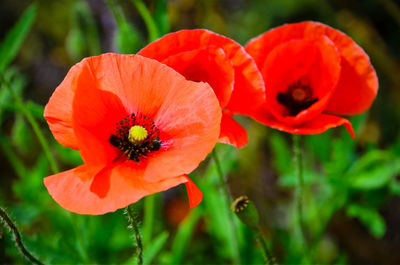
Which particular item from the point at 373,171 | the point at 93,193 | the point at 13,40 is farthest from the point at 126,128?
the point at 373,171

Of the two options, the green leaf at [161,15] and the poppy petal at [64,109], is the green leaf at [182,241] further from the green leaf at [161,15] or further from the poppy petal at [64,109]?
the poppy petal at [64,109]

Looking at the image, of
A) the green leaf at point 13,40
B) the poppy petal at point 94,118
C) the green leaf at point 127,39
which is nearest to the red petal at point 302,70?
the poppy petal at point 94,118

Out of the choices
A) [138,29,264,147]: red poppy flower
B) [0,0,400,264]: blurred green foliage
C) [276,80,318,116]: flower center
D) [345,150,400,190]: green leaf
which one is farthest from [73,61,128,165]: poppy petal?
[345,150,400,190]: green leaf

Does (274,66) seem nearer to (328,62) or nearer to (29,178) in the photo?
(328,62)

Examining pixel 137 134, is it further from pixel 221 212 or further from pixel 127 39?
pixel 221 212

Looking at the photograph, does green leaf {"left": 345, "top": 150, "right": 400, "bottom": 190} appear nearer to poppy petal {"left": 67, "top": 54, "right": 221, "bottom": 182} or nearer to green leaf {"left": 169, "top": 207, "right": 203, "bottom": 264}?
green leaf {"left": 169, "top": 207, "right": 203, "bottom": 264}

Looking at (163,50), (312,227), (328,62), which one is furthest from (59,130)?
(312,227)
